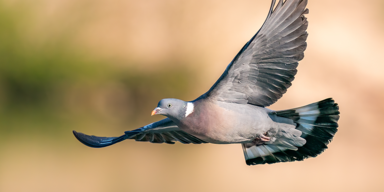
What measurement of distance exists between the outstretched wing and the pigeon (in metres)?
0.02

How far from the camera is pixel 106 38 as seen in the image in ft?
24.1

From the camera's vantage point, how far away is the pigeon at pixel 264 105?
2.91 meters

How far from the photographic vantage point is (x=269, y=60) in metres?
3.03

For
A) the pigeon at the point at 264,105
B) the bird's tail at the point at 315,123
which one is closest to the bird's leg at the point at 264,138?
the pigeon at the point at 264,105

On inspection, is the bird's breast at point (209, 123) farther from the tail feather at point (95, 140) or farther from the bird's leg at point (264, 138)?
the tail feather at point (95, 140)

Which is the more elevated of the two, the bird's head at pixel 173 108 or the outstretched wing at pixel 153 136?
the outstretched wing at pixel 153 136

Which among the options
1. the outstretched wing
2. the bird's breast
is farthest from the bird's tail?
the outstretched wing

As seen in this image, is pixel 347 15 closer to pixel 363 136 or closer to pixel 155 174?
pixel 363 136

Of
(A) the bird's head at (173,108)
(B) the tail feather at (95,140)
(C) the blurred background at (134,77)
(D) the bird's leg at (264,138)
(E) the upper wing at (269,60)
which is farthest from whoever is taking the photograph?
(C) the blurred background at (134,77)

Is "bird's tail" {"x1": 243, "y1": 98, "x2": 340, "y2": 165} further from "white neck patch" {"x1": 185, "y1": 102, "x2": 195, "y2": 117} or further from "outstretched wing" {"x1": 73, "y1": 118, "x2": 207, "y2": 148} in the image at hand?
"outstretched wing" {"x1": 73, "y1": 118, "x2": 207, "y2": 148}

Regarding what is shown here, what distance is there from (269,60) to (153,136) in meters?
1.48

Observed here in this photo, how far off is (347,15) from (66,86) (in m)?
5.41

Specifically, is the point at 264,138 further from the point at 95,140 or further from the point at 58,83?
the point at 58,83

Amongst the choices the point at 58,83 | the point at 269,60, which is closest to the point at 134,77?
the point at 58,83
